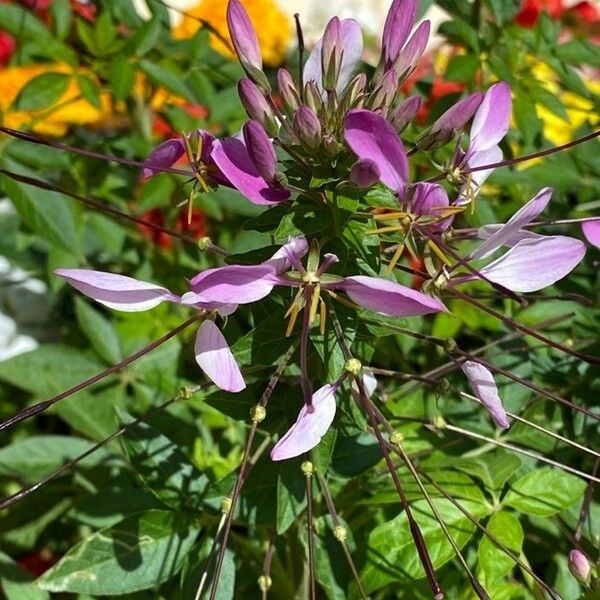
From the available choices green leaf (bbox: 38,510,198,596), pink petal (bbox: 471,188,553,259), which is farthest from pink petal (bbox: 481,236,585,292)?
green leaf (bbox: 38,510,198,596)

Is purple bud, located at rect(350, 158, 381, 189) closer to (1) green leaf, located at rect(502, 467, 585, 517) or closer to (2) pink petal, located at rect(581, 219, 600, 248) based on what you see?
(2) pink petal, located at rect(581, 219, 600, 248)

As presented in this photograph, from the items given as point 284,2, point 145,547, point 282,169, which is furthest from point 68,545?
point 284,2

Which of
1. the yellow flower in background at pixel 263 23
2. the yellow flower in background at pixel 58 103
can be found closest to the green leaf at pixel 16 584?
the yellow flower in background at pixel 58 103

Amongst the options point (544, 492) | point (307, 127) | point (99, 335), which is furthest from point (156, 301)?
point (99, 335)

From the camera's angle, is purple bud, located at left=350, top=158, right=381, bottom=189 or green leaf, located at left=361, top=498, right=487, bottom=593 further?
green leaf, located at left=361, top=498, right=487, bottom=593

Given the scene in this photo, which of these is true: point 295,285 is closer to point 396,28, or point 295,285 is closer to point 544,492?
point 396,28

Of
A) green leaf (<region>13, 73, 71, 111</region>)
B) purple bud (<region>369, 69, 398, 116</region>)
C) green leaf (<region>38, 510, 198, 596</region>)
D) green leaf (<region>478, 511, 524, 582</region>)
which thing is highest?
purple bud (<region>369, 69, 398, 116</region>)

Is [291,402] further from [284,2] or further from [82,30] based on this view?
[284,2]
